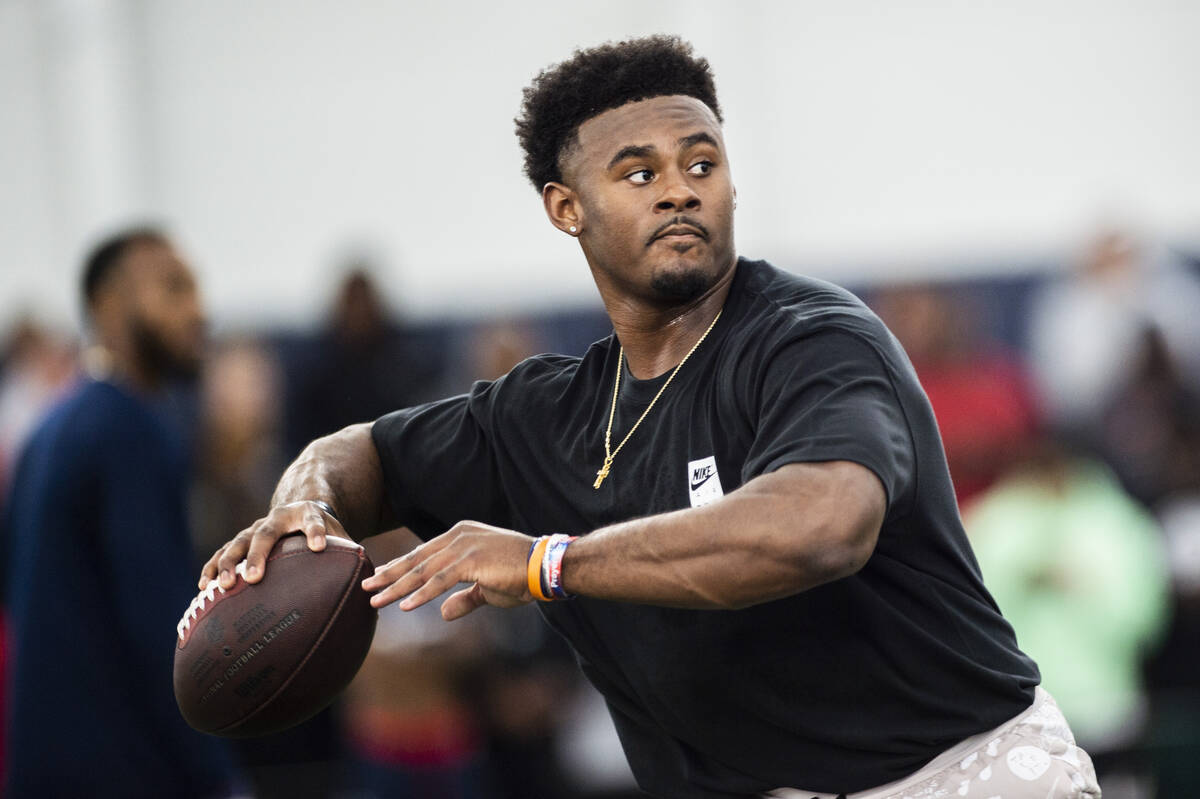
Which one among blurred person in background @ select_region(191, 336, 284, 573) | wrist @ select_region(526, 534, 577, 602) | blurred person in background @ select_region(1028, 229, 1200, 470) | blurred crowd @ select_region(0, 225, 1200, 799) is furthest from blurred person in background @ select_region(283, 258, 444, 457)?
wrist @ select_region(526, 534, 577, 602)

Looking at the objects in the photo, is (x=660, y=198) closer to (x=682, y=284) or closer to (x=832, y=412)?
(x=682, y=284)

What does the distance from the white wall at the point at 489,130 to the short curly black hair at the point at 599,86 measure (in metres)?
6.12

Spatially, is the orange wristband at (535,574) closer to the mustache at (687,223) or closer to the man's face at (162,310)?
the mustache at (687,223)

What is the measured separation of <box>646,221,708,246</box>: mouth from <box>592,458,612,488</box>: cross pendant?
51cm

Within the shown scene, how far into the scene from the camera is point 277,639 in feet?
9.76

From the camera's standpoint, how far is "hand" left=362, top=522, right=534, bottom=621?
258 cm

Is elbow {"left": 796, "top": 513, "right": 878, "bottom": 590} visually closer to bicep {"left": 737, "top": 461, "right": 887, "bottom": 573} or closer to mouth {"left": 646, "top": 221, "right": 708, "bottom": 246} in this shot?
bicep {"left": 737, "top": 461, "right": 887, "bottom": 573}

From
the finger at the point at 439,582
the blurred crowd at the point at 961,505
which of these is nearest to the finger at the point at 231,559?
the finger at the point at 439,582

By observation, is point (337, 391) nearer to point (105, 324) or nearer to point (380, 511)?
point (105, 324)

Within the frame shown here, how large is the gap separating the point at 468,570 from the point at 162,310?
2.54 metres

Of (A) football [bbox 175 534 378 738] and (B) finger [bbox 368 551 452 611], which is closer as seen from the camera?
(B) finger [bbox 368 551 452 611]

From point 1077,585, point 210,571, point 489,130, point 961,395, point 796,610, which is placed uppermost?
point 489,130

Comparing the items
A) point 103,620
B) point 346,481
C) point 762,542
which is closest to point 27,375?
point 103,620

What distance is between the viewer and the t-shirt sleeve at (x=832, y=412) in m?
2.45
